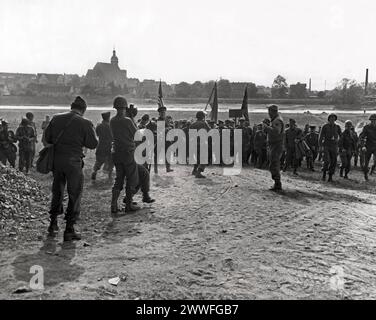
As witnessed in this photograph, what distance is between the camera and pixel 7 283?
4652mm

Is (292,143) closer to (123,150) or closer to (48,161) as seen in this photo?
(123,150)

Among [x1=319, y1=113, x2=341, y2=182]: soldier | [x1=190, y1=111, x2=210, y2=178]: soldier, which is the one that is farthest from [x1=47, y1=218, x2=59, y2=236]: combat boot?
[x1=319, y1=113, x2=341, y2=182]: soldier

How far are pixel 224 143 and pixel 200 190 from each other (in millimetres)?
6056

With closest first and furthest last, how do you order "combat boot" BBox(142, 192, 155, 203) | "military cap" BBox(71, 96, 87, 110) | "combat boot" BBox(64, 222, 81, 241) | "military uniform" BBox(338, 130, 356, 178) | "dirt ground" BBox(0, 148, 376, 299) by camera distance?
"dirt ground" BBox(0, 148, 376, 299)
"combat boot" BBox(64, 222, 81, 241)
"military cap" BBox(71, 96, 87, 110)
"combat boot" BBox(142, 192, 155, 203)
"military uniform" BBox(338, 130, 356, 178)

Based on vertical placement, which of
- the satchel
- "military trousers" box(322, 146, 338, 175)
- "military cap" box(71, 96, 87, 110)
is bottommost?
"military trousers" box(322, 146, 338, 175)

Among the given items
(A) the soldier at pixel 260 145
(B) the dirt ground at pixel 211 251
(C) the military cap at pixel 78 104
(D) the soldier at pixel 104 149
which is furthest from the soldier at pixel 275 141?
(A) the soldier at pixel 260 145

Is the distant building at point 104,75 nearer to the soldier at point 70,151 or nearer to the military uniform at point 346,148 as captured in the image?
the military uniform at point 346,148

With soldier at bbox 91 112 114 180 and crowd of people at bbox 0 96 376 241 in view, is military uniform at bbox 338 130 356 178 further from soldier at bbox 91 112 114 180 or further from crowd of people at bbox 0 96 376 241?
soldier at bbox 91 112 114 180

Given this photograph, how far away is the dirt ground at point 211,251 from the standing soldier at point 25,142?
200 inches

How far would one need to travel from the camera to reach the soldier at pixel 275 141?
9844 mm

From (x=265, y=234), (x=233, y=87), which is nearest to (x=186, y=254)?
(x=265, y=234)

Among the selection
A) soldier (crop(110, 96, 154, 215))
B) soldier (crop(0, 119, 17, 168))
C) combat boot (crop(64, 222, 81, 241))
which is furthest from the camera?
soldier (crop(0, 119, 17, 168))

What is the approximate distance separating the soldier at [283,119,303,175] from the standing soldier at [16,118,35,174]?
27.2 feet

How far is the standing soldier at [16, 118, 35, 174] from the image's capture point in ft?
44.1
